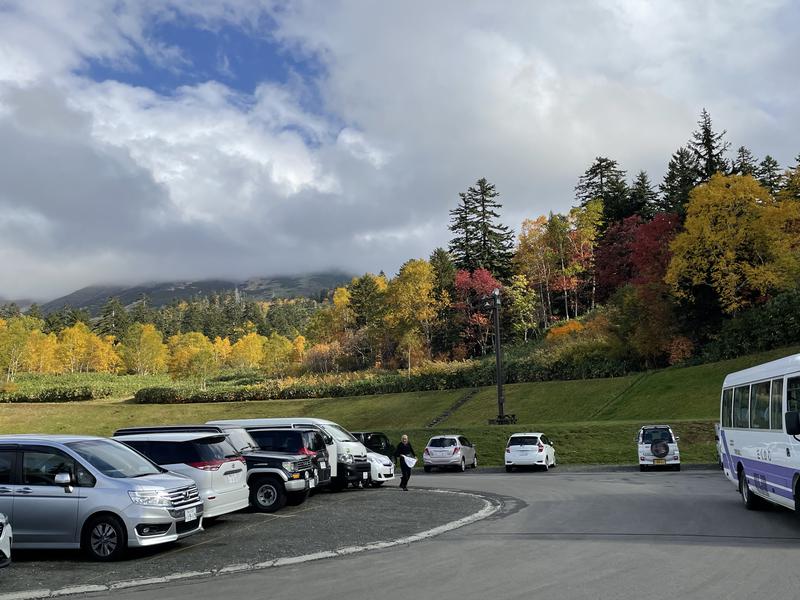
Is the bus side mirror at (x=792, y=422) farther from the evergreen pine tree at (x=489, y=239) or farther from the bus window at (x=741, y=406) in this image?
the evergreen pine tree at (x=489, y=239)

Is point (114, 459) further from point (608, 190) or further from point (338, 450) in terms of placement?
point (608, 190)

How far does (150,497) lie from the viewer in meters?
9.98

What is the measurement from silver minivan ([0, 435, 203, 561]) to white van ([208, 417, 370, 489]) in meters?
8.36

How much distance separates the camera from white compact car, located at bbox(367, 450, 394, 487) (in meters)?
21.4

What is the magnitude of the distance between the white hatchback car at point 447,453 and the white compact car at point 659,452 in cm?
683

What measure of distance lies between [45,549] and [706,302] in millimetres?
41941

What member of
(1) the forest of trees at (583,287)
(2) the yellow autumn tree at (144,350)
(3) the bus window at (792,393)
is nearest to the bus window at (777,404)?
(3) the bus window at (792,393)

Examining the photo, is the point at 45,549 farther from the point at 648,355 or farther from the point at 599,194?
the point at 599,194

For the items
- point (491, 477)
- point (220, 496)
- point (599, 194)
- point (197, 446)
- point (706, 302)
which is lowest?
point (491, 477)

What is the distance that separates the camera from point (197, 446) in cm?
1265

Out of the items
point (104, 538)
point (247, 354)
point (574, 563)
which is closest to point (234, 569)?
point (104, 538)

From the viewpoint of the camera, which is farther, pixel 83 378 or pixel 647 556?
A: pixel 83 378

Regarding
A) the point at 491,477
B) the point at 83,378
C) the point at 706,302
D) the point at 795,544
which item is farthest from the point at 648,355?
the point at 83,378

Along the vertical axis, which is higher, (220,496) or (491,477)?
(220,496)
